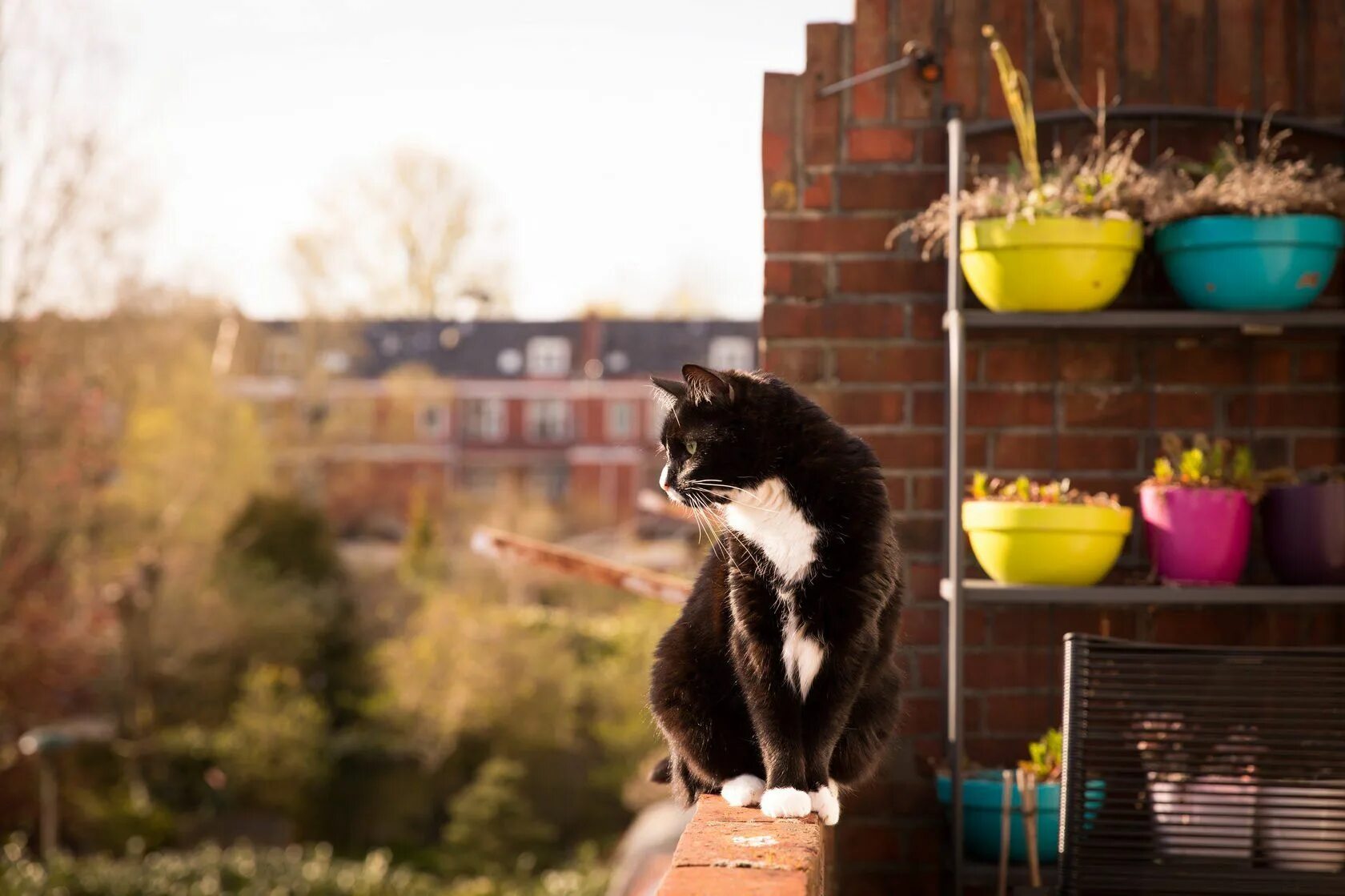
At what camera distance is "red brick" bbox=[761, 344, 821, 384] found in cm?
243

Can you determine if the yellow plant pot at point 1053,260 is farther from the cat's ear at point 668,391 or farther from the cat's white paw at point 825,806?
the cat's white paw at point 825,806

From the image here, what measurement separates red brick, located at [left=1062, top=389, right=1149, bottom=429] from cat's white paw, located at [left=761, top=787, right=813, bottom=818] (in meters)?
1.24

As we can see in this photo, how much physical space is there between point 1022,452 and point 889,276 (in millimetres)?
417

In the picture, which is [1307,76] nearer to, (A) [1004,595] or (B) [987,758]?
(A) [1004,595]

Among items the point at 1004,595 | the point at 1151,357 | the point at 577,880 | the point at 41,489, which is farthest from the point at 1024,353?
the point at 41,489

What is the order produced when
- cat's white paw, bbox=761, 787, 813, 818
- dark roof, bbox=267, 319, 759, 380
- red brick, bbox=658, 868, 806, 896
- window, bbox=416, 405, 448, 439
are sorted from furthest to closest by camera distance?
window, bbox=416, 405, 448, 439 → dark roof, bbox=267, 319, 759, 380 → cat's white paw, bbox=761, 787, 813, 818 → red brick, bbox=658, 868, 806, 896

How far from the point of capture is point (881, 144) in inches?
96.6

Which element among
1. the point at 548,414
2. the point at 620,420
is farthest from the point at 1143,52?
the point at 548,414

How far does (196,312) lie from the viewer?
1593cm

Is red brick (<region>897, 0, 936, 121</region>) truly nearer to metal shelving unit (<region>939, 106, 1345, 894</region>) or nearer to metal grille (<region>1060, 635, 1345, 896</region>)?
metal shelving unit (<region>939, 106, 1345, 894</region>)

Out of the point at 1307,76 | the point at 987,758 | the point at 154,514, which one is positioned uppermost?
the point at 1307,76

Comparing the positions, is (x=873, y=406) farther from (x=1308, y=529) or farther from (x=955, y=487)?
(x=1308, y=529)

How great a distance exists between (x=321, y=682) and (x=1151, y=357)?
1459 cm

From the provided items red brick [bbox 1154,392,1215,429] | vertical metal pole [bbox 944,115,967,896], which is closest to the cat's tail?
vertical metal pole [bbox 944,115,967,896]
